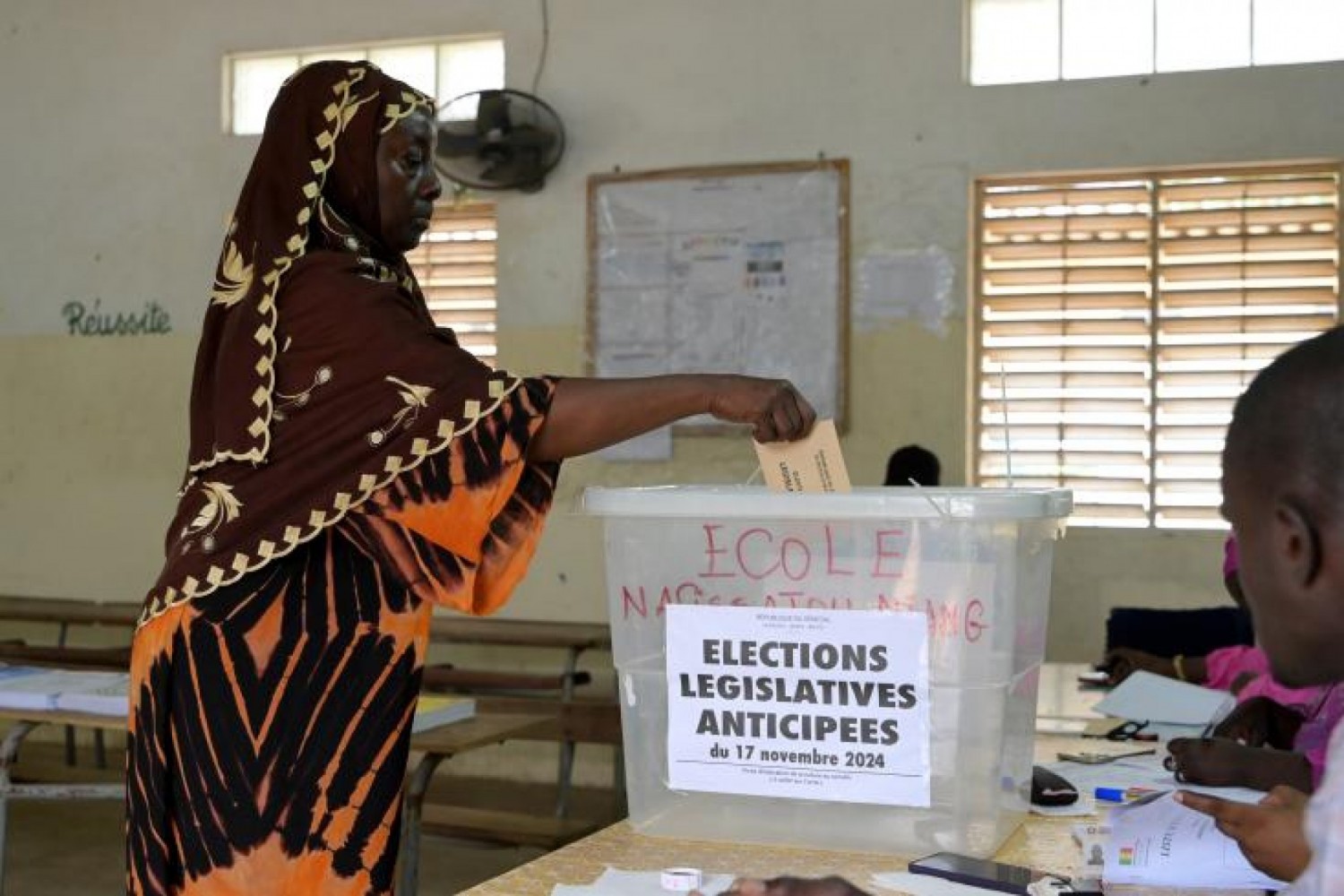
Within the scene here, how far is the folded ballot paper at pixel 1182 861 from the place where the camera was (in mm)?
1433

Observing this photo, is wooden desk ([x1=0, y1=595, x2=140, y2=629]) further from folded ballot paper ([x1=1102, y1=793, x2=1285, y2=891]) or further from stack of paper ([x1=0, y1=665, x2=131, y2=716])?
folded ballot paper ([x1=1102, y1=793, x2=1285, y2=891])

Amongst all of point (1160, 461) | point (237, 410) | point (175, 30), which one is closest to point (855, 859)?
point (237, 410)

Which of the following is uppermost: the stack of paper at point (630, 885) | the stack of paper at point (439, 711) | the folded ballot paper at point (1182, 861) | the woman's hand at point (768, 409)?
the woman's hand at point (768, 409)

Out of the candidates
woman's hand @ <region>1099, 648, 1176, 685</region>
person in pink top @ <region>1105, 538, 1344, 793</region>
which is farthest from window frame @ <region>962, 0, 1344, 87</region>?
person in pink top @ <region>1105, 538, 1344, 793</region>

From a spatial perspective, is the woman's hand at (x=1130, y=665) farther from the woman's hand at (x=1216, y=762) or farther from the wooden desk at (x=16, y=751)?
the wooden desk at (x=16, y=751)

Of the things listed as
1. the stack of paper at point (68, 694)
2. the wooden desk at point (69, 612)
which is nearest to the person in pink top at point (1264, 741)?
the stack of paper at point (68, 694)

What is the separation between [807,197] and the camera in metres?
5.46

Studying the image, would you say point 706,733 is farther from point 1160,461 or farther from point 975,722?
point 1160,461

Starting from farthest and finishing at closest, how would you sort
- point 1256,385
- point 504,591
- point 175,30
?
point 175,30, point 504,591, point 1256,385

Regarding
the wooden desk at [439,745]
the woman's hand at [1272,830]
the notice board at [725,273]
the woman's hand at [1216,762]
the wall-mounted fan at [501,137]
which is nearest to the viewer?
the woman's hand at [1272,830]

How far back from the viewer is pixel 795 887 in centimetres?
113

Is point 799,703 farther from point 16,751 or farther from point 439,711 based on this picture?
point 16,751

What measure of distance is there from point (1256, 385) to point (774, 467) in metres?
0.57

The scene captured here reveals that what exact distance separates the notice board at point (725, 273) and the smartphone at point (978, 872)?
12.9ft
